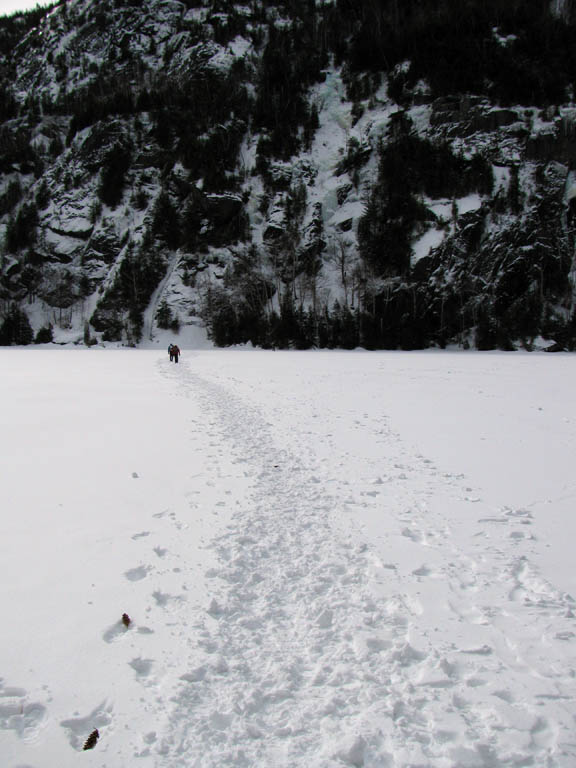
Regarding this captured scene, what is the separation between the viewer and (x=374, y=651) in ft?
9.28

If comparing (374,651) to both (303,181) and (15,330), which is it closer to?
(303,181)

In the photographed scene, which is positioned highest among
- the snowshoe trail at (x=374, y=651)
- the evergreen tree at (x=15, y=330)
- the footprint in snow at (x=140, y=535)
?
the evergreen tree at (x=15, y=330)

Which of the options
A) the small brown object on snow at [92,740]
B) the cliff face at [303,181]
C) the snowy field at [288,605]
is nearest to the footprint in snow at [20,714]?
the snowy field at [288,605]

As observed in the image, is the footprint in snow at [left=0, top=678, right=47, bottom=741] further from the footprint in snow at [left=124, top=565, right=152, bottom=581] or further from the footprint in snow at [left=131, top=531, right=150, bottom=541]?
the footprint in snow at [left=131, top=531, right=150, bottom=541]

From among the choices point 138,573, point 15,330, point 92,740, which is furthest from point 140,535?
point 15,330

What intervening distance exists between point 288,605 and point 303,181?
72398mm

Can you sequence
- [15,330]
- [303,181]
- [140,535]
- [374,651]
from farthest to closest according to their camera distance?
1. [303,181]
2. [15,330]
3. [140,535]
4. [374,651]

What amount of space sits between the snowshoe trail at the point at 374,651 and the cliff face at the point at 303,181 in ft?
143

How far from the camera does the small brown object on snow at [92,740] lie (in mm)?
2127

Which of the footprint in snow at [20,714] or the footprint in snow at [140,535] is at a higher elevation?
the footprint in snow at [140,535]

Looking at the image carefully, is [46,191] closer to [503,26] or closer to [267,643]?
[503,26]

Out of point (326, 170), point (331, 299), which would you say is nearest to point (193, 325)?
point (331, 299)

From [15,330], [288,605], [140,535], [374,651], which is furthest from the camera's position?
[15,330]

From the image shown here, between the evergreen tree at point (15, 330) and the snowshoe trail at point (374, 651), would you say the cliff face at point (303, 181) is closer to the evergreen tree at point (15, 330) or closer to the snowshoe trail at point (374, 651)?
the evergreen tree at point (15, 330)
